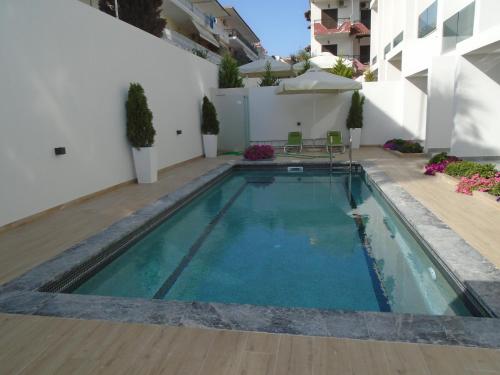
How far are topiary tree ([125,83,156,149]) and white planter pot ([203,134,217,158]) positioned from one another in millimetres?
4752

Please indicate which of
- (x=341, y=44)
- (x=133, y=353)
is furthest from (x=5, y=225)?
(x=341, y=44)

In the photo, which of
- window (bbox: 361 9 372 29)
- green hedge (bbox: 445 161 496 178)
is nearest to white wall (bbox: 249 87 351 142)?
green hedge (bbox: 445 161 496 178)

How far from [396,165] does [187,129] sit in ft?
20.7

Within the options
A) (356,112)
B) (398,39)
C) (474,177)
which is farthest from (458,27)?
(398,39)

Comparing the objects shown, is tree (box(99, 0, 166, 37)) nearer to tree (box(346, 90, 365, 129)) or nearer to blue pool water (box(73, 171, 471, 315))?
tree (box(346, 90, 365, 129))

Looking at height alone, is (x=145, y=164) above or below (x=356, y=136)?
below

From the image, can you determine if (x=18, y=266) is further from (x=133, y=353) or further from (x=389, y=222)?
(x=389, y=222)

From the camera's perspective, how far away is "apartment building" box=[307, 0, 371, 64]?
33500mm

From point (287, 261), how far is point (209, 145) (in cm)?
893

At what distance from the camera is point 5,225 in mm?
5211

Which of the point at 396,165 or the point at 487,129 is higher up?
the point at 487,129

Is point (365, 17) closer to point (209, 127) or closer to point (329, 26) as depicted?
point (329, 26)

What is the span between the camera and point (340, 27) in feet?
109

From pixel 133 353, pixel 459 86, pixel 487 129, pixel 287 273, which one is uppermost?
pixel 459 86
